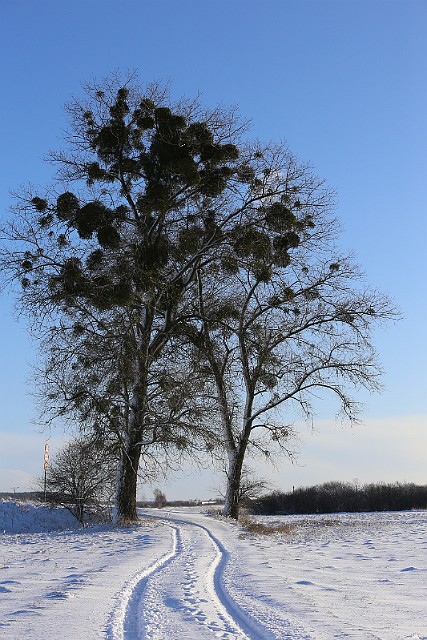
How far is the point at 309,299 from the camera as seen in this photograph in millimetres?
24219

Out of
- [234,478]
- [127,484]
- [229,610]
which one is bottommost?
[229,610]

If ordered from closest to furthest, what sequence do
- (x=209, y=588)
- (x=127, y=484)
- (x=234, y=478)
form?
(x=209, y=588)
(x=127, y=484)
(x=234, y=478)

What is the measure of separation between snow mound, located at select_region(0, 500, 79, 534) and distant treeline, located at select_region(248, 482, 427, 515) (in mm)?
14692

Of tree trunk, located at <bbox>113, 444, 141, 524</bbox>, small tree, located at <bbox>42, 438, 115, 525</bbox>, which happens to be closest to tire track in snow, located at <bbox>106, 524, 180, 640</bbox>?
tree trunk, located at <bbox>113, 444, 141, 524</bbox>

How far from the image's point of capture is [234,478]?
24.4 meters

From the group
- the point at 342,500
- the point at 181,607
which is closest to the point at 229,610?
the point at 181,607

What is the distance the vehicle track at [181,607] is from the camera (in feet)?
18.2

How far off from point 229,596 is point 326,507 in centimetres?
3591

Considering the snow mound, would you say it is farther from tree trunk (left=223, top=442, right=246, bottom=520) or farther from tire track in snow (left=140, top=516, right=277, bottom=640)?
tire track in snow (left=140, top=516, right=277, bottom=640)

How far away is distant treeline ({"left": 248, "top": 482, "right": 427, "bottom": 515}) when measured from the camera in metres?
41.1

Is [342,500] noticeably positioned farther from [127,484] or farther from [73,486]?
[127,484]

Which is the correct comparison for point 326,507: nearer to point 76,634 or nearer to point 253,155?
point 253,155

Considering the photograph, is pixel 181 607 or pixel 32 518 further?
pixel 32 518

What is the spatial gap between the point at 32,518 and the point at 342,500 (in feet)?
68.1
